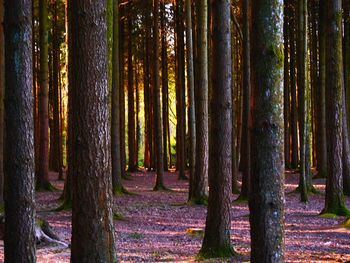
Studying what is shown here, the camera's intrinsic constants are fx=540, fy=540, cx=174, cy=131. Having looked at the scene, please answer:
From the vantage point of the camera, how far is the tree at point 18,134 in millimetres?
6418

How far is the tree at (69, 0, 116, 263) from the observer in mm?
5957

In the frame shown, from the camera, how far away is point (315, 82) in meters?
30.5

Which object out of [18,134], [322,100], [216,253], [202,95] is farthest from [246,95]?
[18,134]

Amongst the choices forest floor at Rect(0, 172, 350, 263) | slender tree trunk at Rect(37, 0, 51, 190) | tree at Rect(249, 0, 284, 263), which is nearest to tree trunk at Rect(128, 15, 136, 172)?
slender tree trunk at Rect(37, 0, 51, 190)

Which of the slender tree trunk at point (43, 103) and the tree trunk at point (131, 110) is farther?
the tree trunk at point (131, 110)

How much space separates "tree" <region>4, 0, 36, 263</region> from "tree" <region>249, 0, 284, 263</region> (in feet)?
10.3

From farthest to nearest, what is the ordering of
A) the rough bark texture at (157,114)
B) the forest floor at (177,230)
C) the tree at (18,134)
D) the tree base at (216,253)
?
1. the rough bark texture at (157,114)
2. the forest floor at (177,230)
3. the tree base at (216,253)
4. the tree at (18,134)

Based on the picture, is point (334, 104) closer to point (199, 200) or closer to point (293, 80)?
point (199, 200)

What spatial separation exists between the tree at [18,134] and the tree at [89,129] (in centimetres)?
75

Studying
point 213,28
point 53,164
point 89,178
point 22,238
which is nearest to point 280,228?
point 89,178

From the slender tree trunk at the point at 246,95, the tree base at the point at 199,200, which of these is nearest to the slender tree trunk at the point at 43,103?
the tree base at the point at 199,200

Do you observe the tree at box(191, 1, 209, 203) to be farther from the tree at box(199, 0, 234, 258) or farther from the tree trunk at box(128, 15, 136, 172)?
the tree trunk at box(128, 15, 136, 172)

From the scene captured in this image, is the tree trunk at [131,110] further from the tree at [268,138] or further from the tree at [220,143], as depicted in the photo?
the tree at [268,138]

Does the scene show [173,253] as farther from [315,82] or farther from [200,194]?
[315,82]
